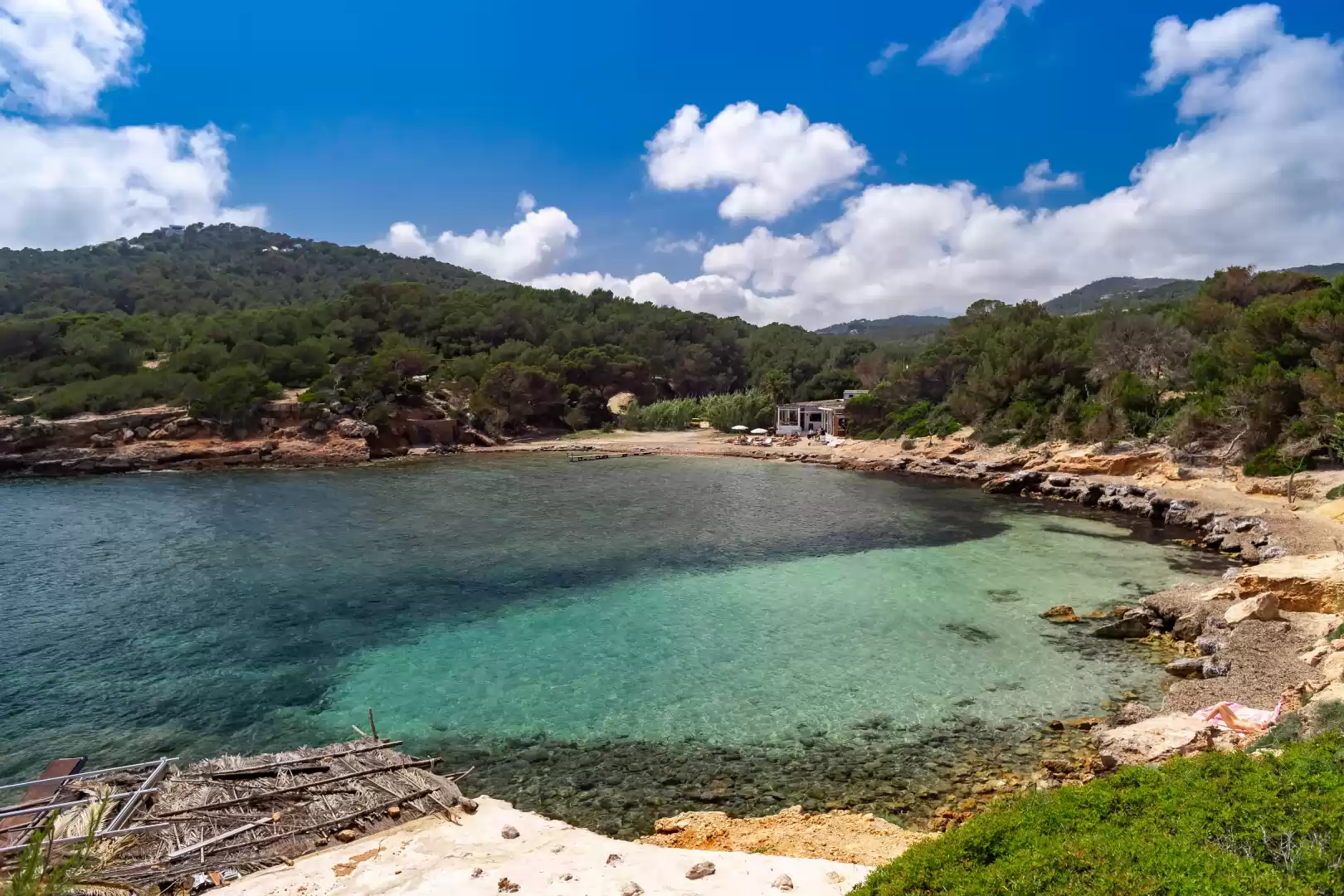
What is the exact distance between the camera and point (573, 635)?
48.6 ft

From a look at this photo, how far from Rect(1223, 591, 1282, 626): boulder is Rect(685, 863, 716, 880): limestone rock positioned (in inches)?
473

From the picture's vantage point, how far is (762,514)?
28906 millimetres

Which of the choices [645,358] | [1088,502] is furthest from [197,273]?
[1088,502]

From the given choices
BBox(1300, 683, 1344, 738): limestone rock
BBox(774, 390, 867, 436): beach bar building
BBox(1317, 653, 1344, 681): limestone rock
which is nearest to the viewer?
BBox(1300, 683, 1344, 738): limestone rock

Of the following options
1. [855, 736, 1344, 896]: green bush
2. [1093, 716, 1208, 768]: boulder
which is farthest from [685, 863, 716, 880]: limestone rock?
[1093, 716, 1208, 768]: boulder

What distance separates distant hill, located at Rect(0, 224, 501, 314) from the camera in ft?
264

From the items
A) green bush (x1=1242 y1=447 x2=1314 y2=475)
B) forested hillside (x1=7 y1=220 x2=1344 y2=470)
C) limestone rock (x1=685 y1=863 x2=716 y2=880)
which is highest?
forested hillside (x1=7 y1=220 x2=1344 y2=470)

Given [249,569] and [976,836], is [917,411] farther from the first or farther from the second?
[976,836]

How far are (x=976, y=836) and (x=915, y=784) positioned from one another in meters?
4.17

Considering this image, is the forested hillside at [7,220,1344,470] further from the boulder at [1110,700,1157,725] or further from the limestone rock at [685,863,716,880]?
the limestone rock at [685,863,716,880]

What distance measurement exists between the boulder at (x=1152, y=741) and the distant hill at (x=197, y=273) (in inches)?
3711

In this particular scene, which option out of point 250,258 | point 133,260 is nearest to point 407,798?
point 133,260

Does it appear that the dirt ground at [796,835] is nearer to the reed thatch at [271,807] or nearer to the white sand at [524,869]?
the white sand at [524,869]

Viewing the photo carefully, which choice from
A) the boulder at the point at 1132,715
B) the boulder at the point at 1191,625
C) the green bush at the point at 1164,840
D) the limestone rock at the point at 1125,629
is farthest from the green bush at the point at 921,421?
the green bush at the point at 1164,840
